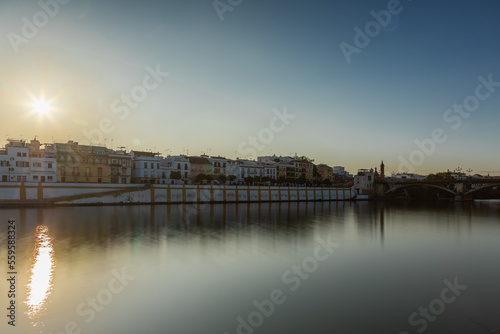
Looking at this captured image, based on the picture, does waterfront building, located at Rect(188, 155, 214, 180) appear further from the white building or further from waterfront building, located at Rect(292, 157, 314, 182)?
waterfront building, located at Rect(292, 157, 314, 182)

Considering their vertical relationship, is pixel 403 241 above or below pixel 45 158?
below

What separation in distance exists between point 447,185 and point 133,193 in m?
71.6

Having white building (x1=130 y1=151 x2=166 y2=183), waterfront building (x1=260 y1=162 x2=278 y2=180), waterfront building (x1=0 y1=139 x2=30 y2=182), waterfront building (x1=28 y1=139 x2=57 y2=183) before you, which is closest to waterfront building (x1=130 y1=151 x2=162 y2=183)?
white building (x1=130 y1=151 x2=166 y2=183)

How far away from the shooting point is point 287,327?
1034cm

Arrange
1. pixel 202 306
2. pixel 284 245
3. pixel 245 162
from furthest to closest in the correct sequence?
pixel 245 162, pixel 284 245, pixel 202 306

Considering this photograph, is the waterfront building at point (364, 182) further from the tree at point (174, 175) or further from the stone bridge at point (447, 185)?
the tree at point (174, 175)

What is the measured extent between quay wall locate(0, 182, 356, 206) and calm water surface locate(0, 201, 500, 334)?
21175 mm

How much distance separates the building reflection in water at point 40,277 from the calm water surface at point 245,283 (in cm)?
5

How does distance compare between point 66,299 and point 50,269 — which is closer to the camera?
point 66,299

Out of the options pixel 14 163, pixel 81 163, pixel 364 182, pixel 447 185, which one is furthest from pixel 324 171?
pixel 14 163

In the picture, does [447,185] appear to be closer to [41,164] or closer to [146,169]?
[146,169]

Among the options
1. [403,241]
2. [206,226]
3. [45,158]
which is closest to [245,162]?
[45,158]

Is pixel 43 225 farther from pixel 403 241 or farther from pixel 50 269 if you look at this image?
pixel 403 241

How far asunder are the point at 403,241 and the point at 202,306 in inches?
751
